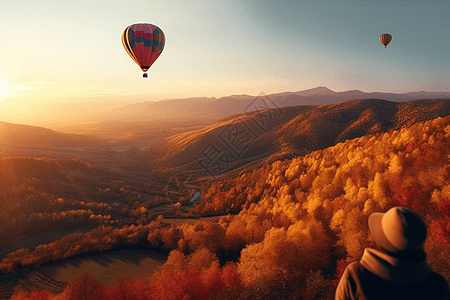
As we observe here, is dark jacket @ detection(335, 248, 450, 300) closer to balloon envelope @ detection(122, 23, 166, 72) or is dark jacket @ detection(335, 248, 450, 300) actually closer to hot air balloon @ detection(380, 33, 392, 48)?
balloon envelope @ detection(122, 23, 166, 72)

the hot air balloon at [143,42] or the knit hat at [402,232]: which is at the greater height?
the hot air balloon at [143,42]

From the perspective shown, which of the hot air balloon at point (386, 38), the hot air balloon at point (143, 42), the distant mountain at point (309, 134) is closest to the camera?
the hot air balloon at point (143, 42)

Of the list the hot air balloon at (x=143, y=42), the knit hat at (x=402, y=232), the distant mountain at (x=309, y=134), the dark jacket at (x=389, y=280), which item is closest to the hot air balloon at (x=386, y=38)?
the hot air balloon at (x=143, y=42)

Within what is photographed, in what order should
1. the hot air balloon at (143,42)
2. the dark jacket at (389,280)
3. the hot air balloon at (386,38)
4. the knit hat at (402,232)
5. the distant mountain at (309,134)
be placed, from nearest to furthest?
the knit hat at (402,232) → the dark jacket at (389,280) → the hot air balloon at (143,42) → the hot air balloon at (386,38) → the distant mountain at (309,134)

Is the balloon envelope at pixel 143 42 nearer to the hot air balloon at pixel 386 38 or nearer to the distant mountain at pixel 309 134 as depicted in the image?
the hot air balloon at pixel 386 38

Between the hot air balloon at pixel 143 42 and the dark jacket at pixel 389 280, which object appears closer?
the dark jacket at pixel 389 280

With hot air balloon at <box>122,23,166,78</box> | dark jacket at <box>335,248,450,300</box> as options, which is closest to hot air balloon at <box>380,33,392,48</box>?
hot air balloon at <box>122,23,166,78</box>

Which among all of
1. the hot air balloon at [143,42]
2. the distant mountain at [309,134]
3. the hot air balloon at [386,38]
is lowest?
the distant mountain at [309,134]
